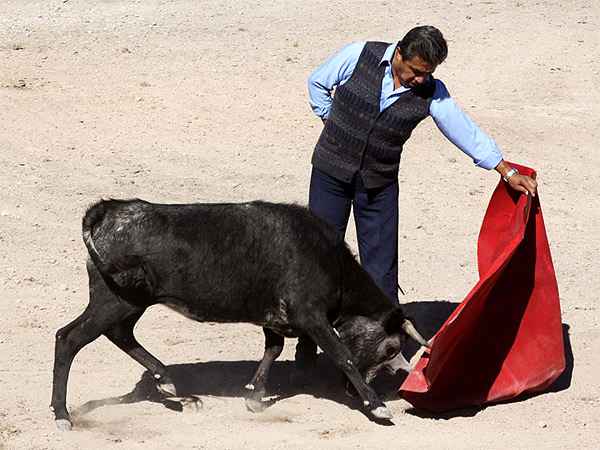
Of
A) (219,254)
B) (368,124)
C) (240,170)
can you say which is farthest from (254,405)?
(240,170)

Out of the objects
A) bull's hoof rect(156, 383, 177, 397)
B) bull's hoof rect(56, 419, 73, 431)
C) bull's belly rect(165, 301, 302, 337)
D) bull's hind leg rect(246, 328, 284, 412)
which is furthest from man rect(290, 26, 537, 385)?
bull's hoof rect(56, 419, 73, 431)

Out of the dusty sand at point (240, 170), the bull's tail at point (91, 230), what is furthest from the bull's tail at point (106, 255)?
the dusty sand at point (240, 170)

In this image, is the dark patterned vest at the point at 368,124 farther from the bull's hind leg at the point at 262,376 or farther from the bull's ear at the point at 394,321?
the bull's hind leg at the point at 262,376

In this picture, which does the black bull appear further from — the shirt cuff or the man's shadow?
the shirt cuff

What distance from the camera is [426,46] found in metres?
6.65

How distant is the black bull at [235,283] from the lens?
22.1 ft

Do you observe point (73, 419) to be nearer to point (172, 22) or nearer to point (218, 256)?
point (218, 256)

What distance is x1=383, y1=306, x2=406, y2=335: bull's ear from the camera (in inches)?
282

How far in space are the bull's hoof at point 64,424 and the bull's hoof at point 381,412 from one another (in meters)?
1.94

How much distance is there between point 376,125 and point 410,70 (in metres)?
0.47

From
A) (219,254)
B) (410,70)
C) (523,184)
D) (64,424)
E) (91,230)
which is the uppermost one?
(410,70)

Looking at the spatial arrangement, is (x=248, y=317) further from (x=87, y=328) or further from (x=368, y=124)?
(x=368, y=124)

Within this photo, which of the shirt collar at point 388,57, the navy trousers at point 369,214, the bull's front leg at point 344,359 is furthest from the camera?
the navy trousers at point 369,214

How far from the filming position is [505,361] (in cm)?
749
